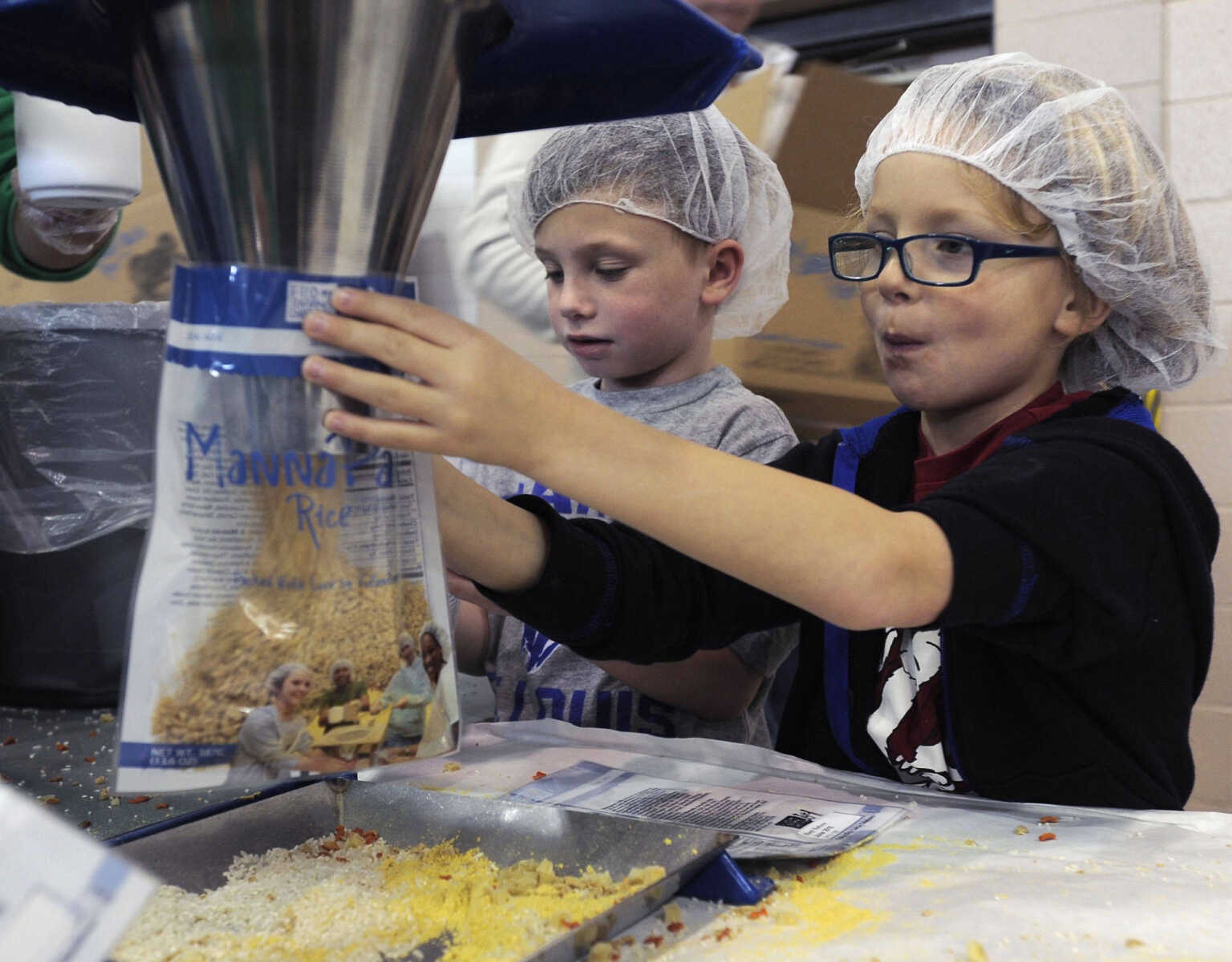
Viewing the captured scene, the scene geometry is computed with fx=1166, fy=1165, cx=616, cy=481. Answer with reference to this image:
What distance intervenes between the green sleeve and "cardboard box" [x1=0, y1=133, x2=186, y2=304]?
73cm

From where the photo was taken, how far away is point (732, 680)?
1.23 m

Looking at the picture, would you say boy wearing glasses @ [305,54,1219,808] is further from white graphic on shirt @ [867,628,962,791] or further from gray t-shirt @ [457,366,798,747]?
gray t-shirt @ [457,366,798,747]

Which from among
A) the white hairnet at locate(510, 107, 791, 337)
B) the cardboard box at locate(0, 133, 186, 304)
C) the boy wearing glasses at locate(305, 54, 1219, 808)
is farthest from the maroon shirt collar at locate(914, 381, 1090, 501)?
the cardboard box at locate(0, 133, 186, 304)

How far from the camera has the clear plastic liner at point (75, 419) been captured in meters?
1.35

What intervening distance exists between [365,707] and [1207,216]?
69.8 inches

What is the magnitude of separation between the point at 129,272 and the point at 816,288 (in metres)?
1.42

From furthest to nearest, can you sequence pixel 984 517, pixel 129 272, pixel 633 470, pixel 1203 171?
pixel 129 272 < pixel 1203 171 < pixel 984 517 < pixel 633 470

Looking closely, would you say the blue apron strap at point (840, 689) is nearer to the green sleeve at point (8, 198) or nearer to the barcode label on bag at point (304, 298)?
the barcode label on bag at point (304, 298)

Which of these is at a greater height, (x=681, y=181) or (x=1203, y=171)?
(x=1203, y=171)

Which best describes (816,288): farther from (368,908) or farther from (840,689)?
(368,908)

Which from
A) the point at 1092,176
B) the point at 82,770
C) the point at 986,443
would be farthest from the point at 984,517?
the point at 82,770

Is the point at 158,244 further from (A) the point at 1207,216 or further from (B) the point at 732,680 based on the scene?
(A) the point at 1207,216

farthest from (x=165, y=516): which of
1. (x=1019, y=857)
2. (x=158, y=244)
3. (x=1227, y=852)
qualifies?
(x=158, y=244)

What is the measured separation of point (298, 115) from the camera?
21.0 inches
